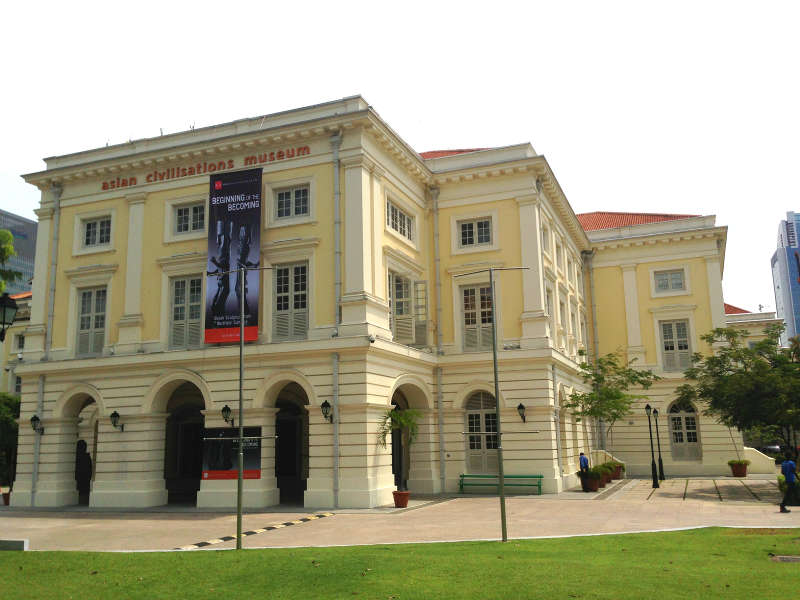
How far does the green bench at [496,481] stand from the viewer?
2730 cm

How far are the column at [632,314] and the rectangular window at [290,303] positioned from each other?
75.2 ft

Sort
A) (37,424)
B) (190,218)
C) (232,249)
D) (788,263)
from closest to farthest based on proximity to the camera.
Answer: (232,249) < (37,424) < (190,218) < (788,263)

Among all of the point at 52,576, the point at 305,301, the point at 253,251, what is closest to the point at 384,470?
the point at 305,301

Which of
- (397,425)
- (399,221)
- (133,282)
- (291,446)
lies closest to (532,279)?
(399,221)

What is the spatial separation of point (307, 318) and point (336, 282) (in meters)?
1.74

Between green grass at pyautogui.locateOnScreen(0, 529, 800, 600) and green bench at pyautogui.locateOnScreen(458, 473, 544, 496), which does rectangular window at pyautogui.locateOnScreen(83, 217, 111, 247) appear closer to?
green bench at pyautogui.locateOnScreen(458, 473, 544, 496)

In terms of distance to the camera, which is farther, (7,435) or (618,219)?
(618,219)

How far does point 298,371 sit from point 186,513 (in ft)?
18.4

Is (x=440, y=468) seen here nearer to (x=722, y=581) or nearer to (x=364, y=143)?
(x=364, y=143)

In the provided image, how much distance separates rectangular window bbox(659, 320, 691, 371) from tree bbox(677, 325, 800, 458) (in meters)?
10.6

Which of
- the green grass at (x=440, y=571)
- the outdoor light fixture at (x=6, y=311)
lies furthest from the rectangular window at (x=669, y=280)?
the outdoor light fixture at (x=6, y=311)

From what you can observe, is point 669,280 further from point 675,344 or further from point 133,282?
point 133,282

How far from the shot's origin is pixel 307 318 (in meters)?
25.5

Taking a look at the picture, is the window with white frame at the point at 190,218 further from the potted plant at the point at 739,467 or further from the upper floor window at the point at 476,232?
the potted plant at the point at 739,467
